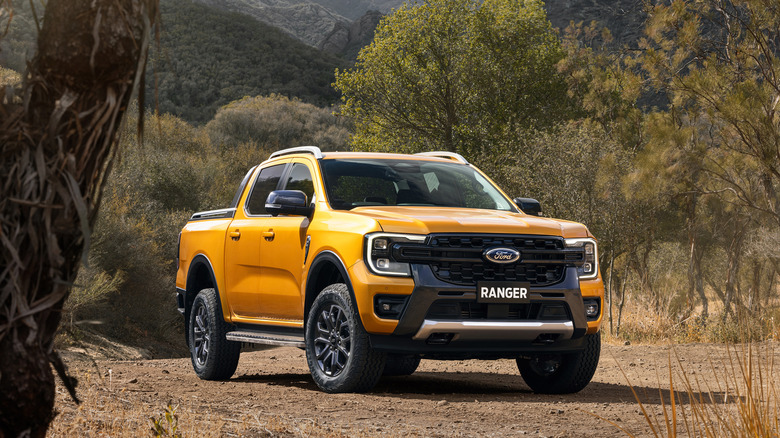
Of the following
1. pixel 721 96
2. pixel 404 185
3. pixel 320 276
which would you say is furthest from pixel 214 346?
pixel 721 96

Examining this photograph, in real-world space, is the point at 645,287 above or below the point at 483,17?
below

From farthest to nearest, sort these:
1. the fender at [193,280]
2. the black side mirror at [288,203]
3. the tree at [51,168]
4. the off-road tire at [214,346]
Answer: the fender at [193,280]
the off-road tire at [214,346]
the black side mirror at [288,203]
the tree at [51,168]

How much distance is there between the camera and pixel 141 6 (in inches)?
149

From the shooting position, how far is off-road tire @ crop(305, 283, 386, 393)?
291 inches

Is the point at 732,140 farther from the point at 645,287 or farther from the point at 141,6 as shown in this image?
the point at 141,6

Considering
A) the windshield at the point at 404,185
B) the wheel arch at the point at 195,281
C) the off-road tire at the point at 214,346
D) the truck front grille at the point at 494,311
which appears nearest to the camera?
the truck front grille at the point at 494,311

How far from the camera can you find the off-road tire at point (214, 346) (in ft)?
31.0

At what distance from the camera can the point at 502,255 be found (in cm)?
737

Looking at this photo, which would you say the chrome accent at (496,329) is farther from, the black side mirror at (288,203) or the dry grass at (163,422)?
the black side mirror at (288,203)

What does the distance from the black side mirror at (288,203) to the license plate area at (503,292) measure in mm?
1790

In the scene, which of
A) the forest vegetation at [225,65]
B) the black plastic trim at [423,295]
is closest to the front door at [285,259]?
the black plastic trim at [423,295]

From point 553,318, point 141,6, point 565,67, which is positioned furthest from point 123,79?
point 565,67

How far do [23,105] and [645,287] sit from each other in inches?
659

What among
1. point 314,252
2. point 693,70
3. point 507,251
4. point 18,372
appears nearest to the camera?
point 18,372
